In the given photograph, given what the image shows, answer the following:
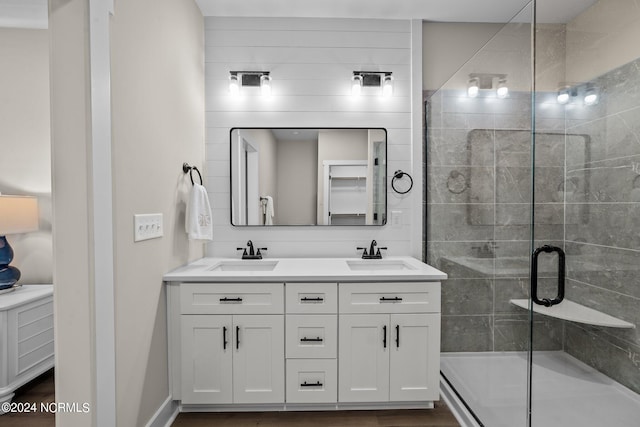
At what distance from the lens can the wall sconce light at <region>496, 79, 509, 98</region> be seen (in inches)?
63.6

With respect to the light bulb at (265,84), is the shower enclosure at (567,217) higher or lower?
lower

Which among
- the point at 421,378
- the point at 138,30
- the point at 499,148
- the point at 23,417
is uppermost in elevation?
the point at 138,30

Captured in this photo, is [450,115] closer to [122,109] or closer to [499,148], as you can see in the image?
[499,148]

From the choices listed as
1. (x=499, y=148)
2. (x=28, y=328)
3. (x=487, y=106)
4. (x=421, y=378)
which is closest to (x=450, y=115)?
(x=487, y=106)

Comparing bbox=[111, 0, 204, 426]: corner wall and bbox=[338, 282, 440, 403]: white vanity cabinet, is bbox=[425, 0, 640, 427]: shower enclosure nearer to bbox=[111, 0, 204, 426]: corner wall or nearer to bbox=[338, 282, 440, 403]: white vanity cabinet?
bbox=[338, 282, 440, 403]: white vanity cabinet

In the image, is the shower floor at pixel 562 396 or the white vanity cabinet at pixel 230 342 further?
the white vanity cabinet at pixel 230 342

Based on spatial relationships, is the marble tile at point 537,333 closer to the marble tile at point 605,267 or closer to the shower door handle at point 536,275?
the shower door handle at point 536,275

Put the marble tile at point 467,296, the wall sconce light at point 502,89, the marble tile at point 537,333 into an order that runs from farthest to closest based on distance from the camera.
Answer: the marble tile at point 467,296 < the wall sconce light at point 502,89 < the marble tile at point 537,333

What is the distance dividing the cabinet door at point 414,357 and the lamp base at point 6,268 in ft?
8.14

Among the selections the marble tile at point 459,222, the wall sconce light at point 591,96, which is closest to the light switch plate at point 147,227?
the marble tile at point 459,222

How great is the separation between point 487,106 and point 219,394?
7.21 ft

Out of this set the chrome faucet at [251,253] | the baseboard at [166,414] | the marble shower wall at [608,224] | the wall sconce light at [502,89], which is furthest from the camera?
the chrome faucet at [251,253]

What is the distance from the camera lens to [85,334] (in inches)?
50.3

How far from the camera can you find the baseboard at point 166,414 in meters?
1.73
